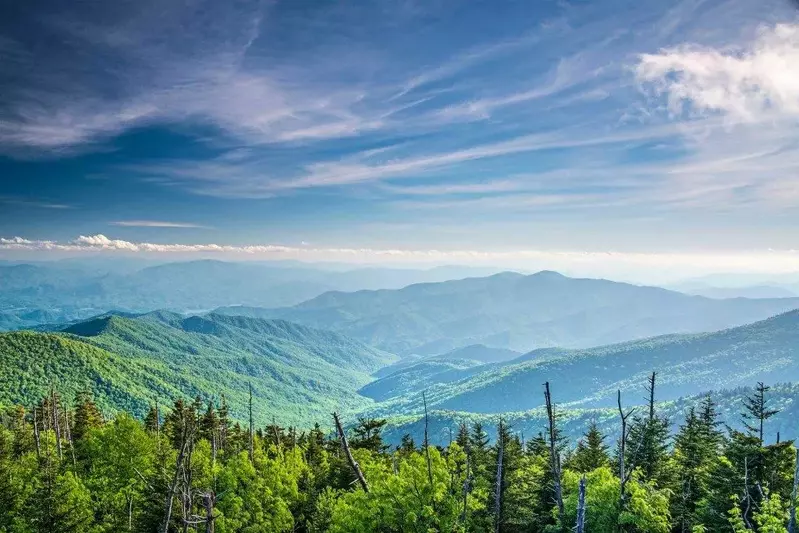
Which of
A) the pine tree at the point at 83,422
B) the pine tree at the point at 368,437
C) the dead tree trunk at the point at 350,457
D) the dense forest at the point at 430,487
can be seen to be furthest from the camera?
the pine tree at the point at 83,422

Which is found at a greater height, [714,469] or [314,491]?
[714,469]

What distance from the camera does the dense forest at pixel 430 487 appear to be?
127 feet

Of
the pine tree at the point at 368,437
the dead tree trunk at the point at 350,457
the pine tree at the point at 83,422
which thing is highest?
the dead tree trunk at the point at 350,457

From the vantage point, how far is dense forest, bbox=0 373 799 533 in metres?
38.8

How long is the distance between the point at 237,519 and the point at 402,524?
1716cm

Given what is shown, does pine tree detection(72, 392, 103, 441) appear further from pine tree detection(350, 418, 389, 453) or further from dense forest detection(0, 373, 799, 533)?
pine tree detection(350, 418, 389, 453)

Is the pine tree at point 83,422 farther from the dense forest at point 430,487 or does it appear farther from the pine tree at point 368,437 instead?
the pine tree at point 368,437

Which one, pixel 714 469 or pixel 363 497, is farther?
pixel 714 469

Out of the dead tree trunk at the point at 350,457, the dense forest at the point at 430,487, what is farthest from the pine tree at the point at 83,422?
the dead tree trunk at the point at 350,457

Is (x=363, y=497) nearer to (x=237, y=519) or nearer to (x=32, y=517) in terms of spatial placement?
(x=237, y=519)

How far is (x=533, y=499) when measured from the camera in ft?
163

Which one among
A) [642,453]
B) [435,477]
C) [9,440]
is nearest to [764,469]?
[642,453]

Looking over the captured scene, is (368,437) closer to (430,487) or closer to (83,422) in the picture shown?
(430,487)

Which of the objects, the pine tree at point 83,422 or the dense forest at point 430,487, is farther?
the pine tree at point 83,422
